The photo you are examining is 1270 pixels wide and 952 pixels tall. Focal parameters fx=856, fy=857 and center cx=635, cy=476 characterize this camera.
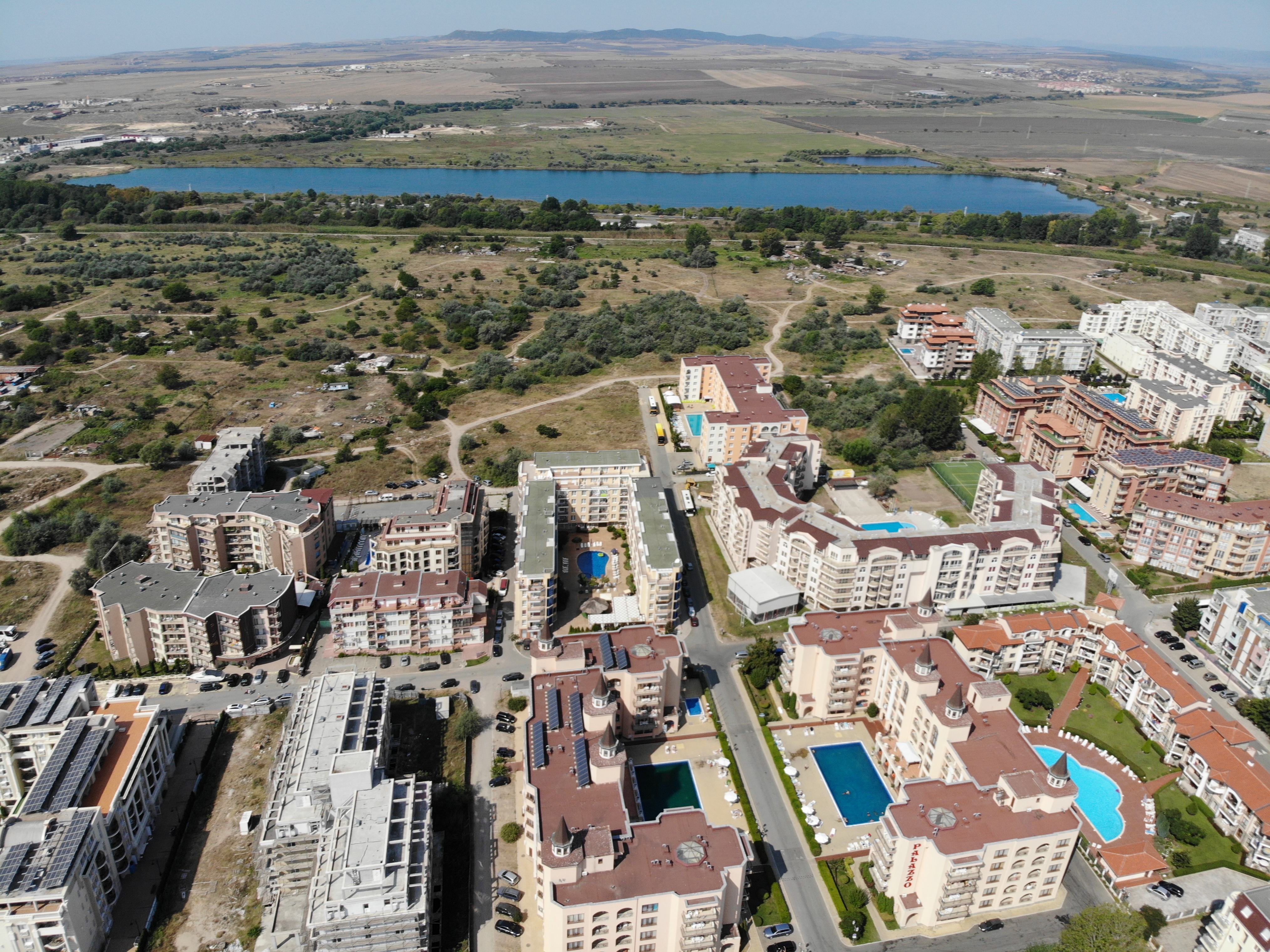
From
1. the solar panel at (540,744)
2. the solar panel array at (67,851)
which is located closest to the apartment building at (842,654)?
the solar panel at (540,744)

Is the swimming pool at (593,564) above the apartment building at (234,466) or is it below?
below

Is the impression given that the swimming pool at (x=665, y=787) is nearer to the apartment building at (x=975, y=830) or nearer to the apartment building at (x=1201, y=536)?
the apartment building at (x=975, y=830)

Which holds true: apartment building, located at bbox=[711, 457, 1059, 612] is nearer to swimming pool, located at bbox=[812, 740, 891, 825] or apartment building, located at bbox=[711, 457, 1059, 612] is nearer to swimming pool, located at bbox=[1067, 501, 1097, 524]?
swimming pool, located at bbox=[1067, 501, 1097, 524]

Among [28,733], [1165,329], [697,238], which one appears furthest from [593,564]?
[697,238]

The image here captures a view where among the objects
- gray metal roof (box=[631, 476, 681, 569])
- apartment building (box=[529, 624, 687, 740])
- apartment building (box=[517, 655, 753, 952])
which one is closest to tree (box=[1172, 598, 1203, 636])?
gray metal roof (box=[631, 476, 681, 569])

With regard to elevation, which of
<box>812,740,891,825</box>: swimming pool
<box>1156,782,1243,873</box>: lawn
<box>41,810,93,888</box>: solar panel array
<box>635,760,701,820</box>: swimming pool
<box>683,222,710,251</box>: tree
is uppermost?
<box>683,222,710,251</box>: tree

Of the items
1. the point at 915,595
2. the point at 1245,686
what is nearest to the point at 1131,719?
the point at 1245,686
